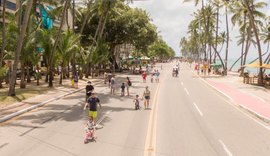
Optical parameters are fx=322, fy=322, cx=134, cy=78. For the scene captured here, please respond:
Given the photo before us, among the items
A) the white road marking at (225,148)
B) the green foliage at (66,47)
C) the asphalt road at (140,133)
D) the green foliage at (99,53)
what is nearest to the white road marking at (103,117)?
the asphalt road at (140,133)

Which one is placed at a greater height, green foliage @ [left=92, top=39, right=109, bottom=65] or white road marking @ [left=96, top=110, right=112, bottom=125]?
green foliage @ [left=92, top=39, right=109, bottom=65]

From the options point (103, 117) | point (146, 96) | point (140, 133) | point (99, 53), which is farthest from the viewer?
point (99, 53)

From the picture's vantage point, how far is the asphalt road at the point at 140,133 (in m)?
11.2

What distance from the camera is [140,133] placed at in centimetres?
1370

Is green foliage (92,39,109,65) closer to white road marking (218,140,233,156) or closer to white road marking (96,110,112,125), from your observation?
white road marking (96,110,112,125)

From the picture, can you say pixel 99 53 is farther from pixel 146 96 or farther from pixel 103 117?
pixel 103 117

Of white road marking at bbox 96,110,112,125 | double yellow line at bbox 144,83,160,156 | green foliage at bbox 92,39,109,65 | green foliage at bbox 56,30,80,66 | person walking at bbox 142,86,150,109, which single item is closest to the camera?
double yellow line at bbox 144,83,160,156

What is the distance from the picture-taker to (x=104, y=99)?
24.9 m

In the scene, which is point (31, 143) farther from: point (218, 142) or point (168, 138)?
point (218, 142)

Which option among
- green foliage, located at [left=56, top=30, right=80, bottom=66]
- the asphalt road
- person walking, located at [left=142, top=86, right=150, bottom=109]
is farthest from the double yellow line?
green foliage, located at [left=56, top=30, right=80, bottom=66]

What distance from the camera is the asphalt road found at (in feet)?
36.9

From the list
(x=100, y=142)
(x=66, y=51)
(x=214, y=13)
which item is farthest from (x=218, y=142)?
(x=214, y=13)

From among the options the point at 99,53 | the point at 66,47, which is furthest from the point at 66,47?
the point at 99,53

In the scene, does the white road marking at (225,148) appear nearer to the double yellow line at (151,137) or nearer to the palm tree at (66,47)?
the double yellow line at (151,137)
